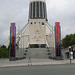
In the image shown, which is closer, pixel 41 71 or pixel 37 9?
pixel 41 71

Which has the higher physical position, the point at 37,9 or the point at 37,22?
the point at 37,9

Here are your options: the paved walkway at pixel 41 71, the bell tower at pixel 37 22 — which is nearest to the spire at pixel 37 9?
the bell tower at pixel 37 22

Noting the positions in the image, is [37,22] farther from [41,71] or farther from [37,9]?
[41,71]

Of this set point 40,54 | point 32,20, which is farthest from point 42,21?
point 40,54

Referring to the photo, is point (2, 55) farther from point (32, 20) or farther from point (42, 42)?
point (32, 20)

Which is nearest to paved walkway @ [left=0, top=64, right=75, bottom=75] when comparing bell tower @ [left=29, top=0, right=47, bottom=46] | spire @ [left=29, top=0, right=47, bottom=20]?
bell tower @ [left=29, top=0, right=47, bottom=46]

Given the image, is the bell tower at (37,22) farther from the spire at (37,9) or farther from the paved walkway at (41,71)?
the paved walkway at (41,71)

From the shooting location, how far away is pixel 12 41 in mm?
34250

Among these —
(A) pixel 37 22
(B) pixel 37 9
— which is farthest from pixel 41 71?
(B) pixel 37 9

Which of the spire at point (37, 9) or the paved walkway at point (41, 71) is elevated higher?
the spire at point (37, 9)

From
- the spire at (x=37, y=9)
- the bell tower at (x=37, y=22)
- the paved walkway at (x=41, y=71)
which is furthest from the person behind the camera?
the spire at (x=37, y=9)

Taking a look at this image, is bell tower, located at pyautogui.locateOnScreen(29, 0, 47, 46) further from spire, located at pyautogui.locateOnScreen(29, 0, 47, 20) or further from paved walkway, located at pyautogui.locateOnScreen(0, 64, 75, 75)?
paved walkway, located at pyautogui.locateOnScreen(0, 64, 75, 75)

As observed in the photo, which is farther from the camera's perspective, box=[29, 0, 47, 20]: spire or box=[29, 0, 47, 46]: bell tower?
box=[29, 0, 47, 20]: spire

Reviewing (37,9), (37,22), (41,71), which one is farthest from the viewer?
(37,9)
